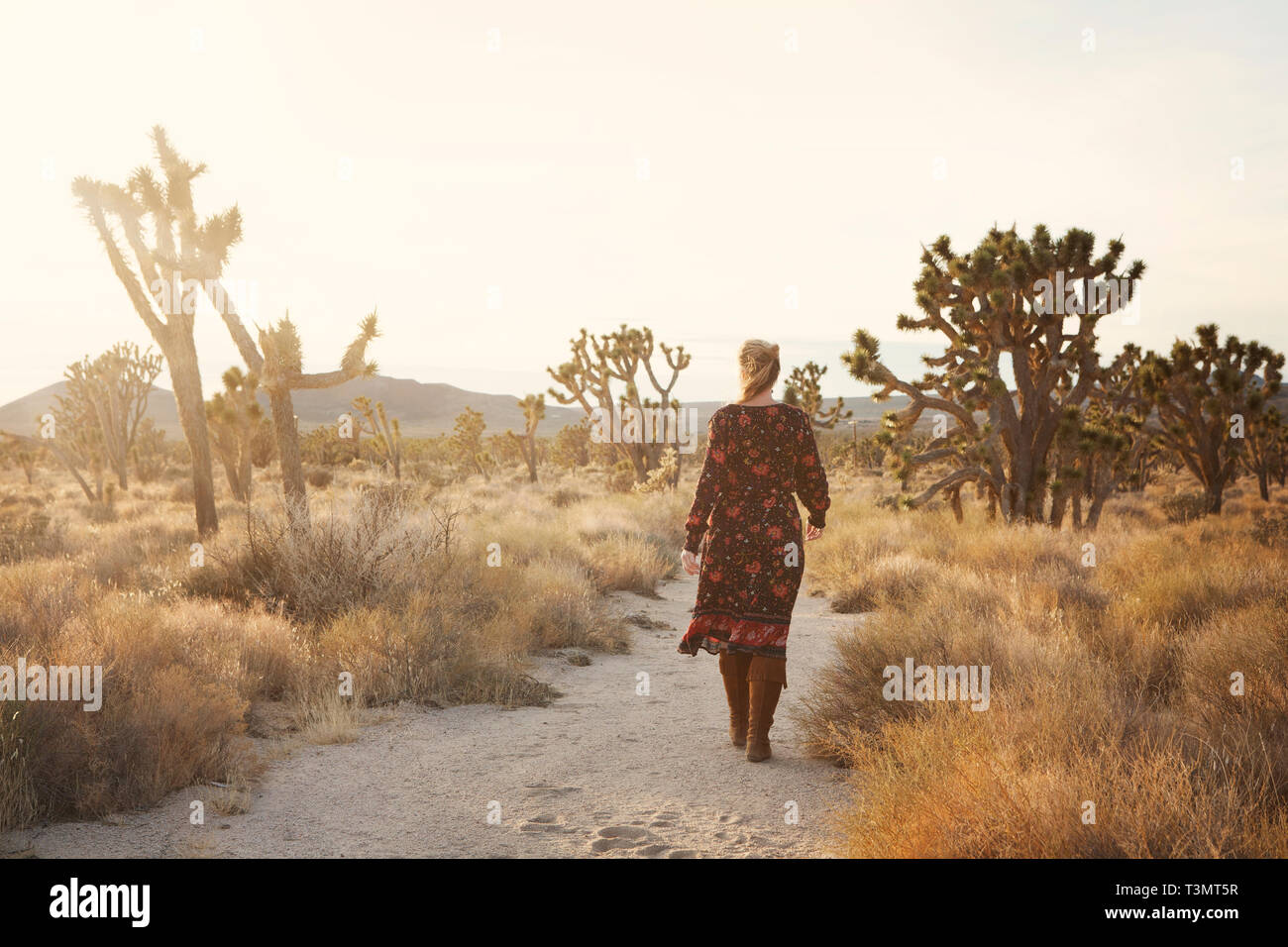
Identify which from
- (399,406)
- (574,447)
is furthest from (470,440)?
(399,406)

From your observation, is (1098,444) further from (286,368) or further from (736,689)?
(286,368)

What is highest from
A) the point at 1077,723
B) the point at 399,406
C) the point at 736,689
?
the point at 399,406

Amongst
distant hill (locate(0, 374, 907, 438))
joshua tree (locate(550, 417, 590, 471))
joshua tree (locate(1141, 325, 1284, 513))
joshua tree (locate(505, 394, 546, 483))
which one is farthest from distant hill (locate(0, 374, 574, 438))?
joshua tree (locate(1141, 325, 1284, 513))

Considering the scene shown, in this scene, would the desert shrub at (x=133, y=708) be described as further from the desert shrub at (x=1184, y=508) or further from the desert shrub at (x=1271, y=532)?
the desert shrub at (x=1184, y=508)

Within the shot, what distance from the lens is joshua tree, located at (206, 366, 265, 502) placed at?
21.1 metres

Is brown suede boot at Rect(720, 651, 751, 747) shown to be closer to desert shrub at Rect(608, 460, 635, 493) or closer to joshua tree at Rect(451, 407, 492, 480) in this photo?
desert shrub at Rect(608, 460, 635, 493)

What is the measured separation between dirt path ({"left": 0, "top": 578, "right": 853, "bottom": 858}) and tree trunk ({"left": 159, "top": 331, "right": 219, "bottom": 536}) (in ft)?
29.8

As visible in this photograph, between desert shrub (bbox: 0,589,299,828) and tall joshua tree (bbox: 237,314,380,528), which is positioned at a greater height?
tall joshua tree (bbox: 237,314,380,528)

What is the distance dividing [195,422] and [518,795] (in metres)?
11.3

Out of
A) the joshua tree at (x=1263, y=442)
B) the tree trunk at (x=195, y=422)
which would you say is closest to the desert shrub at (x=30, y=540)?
the tree trunk at (x=195, y=422)

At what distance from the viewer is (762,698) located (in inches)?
180

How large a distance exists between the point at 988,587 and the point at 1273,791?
204 inches
